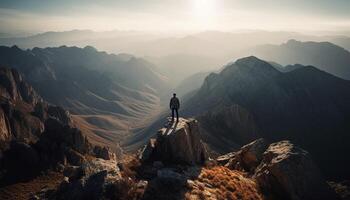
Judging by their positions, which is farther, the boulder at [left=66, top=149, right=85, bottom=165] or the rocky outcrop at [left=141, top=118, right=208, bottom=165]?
the boulder at [left=66, top=149, right=85, bottom=165]

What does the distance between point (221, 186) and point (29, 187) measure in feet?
122

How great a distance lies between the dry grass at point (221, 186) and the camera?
28.4 m

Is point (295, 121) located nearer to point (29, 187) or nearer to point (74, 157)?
point (74, 157)

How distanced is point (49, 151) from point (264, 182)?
51.3 meters

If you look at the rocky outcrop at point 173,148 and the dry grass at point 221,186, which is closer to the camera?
the dry grass at point 221,186

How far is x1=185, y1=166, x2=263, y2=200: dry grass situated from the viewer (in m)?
28.4

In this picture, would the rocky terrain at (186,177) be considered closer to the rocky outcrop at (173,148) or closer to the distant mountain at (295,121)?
the rocky outcrop at (173,148)

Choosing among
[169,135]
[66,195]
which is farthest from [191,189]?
[66,195]

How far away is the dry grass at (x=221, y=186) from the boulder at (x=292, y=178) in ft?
6.27

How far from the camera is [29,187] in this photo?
177 ft

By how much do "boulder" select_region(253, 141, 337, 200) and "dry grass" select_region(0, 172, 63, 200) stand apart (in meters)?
29.7

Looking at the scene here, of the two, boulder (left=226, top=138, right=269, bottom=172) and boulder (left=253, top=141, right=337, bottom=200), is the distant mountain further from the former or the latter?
boulder (left=253, top=141, right=337, bottom=200)

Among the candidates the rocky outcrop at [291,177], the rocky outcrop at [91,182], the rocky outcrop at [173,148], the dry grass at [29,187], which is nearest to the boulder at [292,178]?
the rocky outcrop at [291,177]

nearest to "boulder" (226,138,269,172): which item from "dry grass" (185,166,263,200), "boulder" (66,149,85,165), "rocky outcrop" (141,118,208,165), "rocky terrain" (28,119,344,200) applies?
"rocky terrain" (28,119,344,200)
